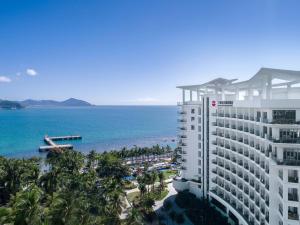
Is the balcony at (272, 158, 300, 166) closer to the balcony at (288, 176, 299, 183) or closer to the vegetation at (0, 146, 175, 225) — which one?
the balcony at (288, 176, 299, 183)

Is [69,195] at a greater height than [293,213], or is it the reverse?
[69,195]

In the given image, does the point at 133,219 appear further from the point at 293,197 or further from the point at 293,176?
the point at 293,176

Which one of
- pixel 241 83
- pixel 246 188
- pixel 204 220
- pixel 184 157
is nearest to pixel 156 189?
pixel 184 157

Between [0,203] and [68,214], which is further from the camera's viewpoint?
[0,203]

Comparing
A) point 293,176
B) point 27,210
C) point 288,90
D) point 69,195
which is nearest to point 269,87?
point 288,90

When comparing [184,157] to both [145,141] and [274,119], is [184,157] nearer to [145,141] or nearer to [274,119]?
[274,119]

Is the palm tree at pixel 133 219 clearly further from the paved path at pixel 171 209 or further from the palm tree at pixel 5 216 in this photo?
the palm tree at pixel 5 216
